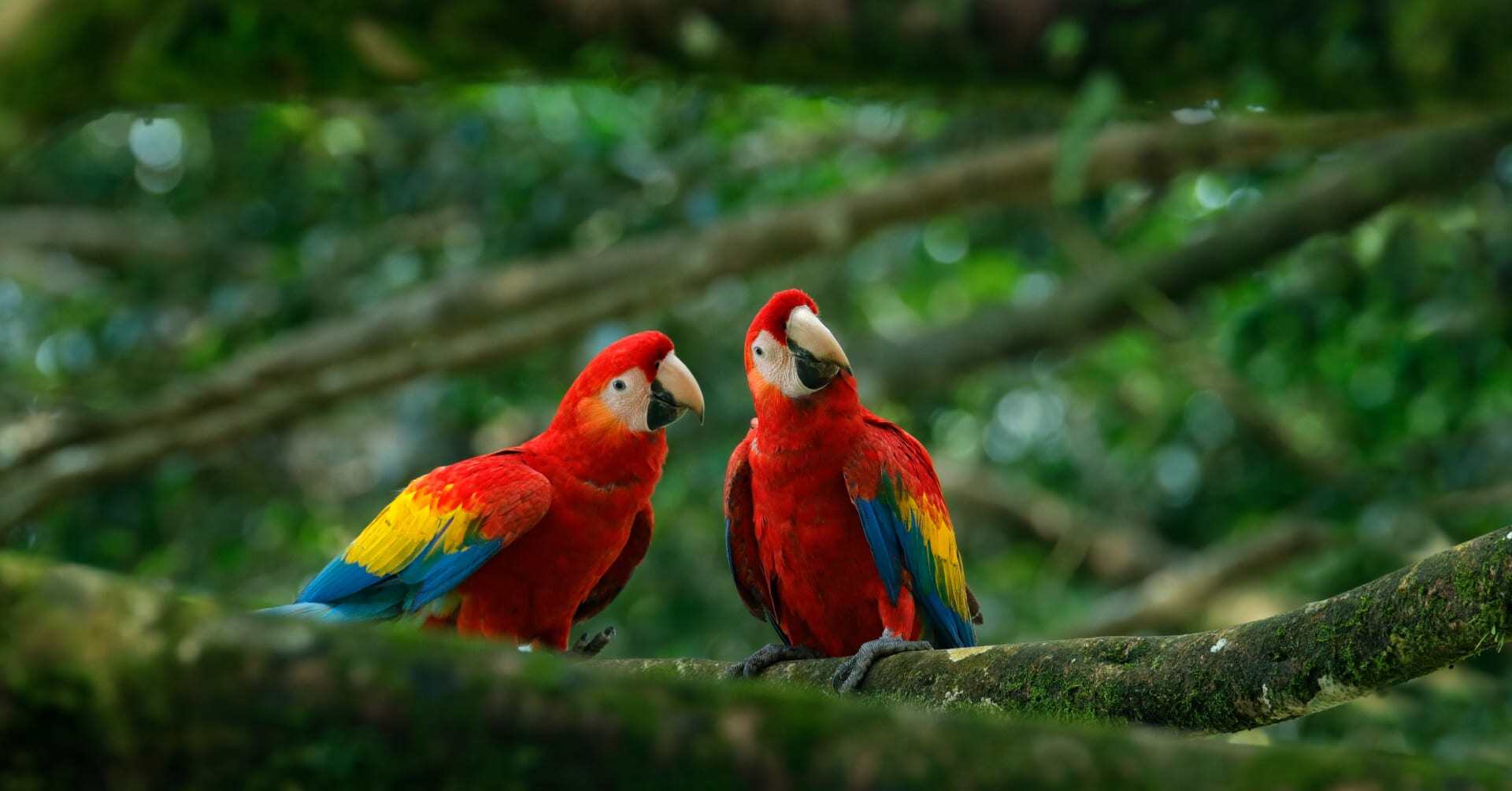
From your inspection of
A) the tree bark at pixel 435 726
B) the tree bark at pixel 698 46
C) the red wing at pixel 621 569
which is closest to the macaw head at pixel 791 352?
the red wing at pixel 621 569

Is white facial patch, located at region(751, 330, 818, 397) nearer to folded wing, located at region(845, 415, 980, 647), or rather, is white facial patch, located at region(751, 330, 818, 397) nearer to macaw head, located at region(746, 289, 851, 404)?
macaw head, located at region(746, 289, 851, 404)

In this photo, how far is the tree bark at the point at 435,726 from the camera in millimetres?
907

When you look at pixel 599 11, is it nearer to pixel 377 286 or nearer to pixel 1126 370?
pixel 377 286

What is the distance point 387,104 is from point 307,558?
2113mm

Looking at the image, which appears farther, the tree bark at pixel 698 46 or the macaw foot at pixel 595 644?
the tree bark at pixel 698 46

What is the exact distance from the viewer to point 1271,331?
4.89m

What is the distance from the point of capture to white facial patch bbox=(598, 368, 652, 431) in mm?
3021

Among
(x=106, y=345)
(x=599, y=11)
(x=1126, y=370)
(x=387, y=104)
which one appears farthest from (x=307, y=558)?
(x=1126, y=370)

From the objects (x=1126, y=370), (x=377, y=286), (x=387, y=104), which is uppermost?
(x=387, y=104)

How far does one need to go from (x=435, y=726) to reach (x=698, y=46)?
3.18 m

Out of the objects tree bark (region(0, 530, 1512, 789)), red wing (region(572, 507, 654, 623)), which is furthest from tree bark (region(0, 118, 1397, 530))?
tree bark (region(0, 530, 1512, 789))

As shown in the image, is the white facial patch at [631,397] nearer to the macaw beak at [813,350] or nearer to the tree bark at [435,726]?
the macaw beak at [813,350]

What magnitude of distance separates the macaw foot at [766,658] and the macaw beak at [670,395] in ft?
1.72

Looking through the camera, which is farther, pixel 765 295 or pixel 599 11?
pixel 765 295
